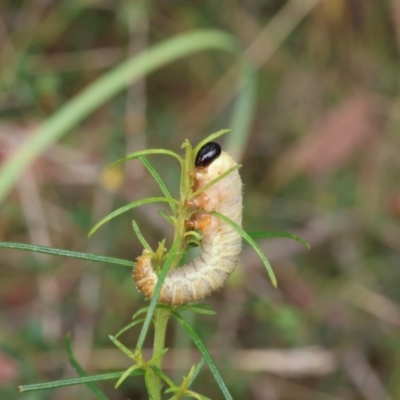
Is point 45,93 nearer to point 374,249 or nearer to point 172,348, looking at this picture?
point 172,348

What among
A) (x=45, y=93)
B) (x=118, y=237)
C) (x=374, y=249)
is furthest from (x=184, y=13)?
(x=374, y=249)

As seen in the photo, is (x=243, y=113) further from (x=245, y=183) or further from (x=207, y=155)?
(x=207, y=155)

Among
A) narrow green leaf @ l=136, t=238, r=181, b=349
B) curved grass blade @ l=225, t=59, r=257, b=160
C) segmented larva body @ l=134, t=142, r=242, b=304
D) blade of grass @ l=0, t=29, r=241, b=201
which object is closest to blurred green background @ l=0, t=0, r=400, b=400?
curved grass blade @ l=225, t=59, r=257, b=160

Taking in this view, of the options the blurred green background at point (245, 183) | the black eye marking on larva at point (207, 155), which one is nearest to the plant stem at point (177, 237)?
the black eye marking on larva at point (207, 155)

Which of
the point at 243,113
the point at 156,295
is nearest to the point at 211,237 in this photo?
the point at 156,295

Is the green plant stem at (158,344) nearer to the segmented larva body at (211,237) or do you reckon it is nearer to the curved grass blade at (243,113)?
the segmented larva body at (211,237)
